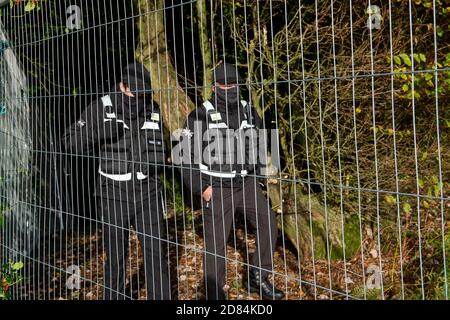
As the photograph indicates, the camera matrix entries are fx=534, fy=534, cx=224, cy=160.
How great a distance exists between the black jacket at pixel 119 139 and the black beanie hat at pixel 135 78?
0.11 metres

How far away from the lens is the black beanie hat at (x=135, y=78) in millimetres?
3861

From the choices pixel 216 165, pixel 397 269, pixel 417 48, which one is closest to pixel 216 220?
pixel 216 165

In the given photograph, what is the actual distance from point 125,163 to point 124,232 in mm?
535

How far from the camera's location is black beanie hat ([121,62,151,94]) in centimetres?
386

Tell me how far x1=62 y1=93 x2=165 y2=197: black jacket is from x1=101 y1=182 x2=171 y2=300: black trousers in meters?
0.12

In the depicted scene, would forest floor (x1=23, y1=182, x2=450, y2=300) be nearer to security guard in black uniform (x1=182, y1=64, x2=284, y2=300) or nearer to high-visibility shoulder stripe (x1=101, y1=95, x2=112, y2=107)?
security guard in black uniform (x1=182, y1=64, x2=284, y2=300)

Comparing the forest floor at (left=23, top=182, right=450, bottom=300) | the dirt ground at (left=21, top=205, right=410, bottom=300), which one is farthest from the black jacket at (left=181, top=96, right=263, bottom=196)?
the dirt ground at (left=21, top=205, right=410, bottom=300)

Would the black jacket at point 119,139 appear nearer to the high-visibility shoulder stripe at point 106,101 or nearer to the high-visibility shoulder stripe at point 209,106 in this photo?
the high-visibility shoulder stripe at point 106,101

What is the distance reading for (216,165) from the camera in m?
3.64

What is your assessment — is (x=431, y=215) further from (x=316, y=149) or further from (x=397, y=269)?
(x=316, y=149)

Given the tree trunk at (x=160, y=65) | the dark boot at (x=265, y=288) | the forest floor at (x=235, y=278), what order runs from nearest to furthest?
the dark boot at (x=265, y=288)
the forest floor at (x=235, y=278)
the tree trunk at (x=160, y=65)

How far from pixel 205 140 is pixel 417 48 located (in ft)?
5.65

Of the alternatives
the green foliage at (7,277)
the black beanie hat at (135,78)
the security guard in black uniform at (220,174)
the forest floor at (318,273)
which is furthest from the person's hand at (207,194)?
the green foliage at (7,277)
